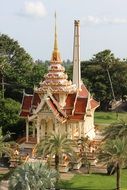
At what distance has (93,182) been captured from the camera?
4178cm

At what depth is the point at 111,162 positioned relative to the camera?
1496 inches

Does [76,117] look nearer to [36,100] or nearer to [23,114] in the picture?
[36,100]

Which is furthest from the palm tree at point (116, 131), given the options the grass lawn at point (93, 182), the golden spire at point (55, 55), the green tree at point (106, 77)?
the green tree at point (106, 77)

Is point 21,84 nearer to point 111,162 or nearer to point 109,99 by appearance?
point 109,99

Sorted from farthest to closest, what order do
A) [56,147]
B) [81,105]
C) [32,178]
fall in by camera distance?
[81,105], [56,147], [32,178]

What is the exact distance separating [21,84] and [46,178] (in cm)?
4704

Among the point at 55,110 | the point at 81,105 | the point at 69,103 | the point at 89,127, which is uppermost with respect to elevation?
the point at 69,103

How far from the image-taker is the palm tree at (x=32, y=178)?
30.1 meters

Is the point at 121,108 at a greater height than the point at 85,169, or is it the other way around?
the point at 121,108

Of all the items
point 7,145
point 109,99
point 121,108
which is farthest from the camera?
point 121,108

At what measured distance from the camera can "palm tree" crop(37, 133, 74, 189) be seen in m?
38.8

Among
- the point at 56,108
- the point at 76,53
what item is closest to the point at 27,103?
the point at 56,108

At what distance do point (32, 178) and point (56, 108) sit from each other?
2034cm

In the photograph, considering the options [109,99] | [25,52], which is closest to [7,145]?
[25,52]
